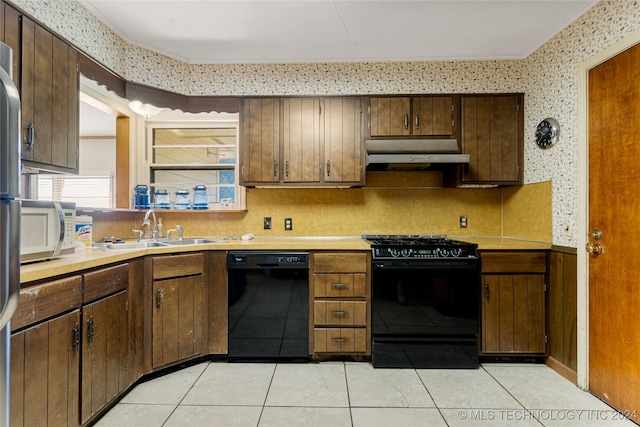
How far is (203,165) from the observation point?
304cm

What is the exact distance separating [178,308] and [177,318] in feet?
0.22

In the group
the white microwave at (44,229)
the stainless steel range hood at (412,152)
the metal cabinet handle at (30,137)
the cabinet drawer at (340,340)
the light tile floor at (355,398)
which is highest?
the stainless steel range hood at (412,152)

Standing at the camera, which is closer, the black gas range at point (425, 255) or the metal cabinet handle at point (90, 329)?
the metal cabinet handle at point (90, 329)

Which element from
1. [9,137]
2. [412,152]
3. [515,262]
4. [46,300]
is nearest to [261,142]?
[412,152]

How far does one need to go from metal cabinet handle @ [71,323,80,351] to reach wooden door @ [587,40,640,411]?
9.53 ft

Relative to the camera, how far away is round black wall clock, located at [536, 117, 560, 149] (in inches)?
94.0

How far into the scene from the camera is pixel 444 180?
306 cm

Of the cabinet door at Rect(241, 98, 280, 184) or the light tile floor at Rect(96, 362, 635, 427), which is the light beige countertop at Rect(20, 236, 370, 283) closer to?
the cabinet door at Rect(241, 98, 280, 184)

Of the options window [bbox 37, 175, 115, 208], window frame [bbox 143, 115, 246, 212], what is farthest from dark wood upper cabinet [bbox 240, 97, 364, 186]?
window [bbox 37, 175, 115, 208]

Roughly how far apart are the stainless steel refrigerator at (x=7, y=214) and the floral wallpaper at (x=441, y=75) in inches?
56.5

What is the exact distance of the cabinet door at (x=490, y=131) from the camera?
2771 mm

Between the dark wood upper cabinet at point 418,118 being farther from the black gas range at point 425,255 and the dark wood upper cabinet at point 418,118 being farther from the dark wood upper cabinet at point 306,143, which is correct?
the black gas range at point 425,255

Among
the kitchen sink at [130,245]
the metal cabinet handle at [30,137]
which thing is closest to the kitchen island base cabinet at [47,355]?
the metal cabinet handle at [30,137]

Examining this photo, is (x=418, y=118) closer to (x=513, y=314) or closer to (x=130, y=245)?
(x=513, y=314)
